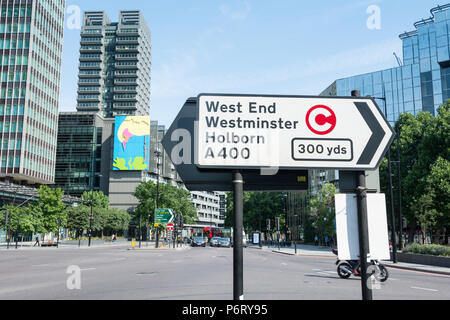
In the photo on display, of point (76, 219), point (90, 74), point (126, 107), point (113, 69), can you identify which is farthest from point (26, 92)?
point (113, 69)

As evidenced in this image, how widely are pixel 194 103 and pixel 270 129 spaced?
67 cm

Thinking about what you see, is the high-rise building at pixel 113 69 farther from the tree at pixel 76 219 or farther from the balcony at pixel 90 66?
the tree at pixel 76 219

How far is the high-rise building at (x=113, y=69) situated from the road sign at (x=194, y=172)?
452 feet

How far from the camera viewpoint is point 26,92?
239 ft

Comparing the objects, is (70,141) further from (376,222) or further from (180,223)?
(376,222)

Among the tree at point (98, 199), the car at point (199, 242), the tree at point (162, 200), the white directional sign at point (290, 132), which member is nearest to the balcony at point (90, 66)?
the tree at point (98, 199)

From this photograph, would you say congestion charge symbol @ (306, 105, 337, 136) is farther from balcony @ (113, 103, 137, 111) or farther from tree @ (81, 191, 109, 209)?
balcony @ (113, 103, 137, 111)

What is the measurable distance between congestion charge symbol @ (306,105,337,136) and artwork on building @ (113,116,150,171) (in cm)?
9961

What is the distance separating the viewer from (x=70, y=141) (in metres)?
111

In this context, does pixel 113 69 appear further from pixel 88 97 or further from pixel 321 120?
pixel 321 120

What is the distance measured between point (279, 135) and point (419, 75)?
81.8 m

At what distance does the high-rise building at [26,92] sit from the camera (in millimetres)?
71875

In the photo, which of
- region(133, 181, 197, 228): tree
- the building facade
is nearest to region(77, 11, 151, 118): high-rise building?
the building facade
